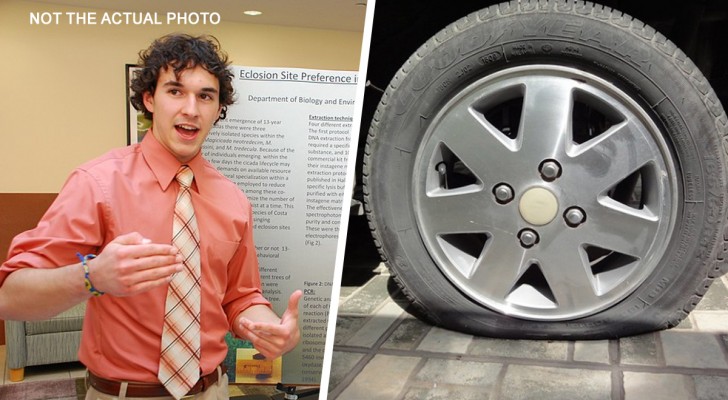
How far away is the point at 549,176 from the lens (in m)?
0.89

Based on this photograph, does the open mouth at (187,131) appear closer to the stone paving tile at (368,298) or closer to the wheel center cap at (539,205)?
the stone paving tile at (368,298)

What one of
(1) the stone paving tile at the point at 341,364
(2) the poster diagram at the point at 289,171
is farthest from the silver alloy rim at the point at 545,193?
(2) the poster diagram at the point at 289,171

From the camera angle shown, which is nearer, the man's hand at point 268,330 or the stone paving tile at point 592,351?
the stone paving tile at point 592,351

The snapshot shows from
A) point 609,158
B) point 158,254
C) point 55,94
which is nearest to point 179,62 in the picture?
point 55,94

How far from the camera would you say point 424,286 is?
997 mm

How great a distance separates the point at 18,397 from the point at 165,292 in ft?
1.24

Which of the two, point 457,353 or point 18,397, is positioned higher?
point 457,353

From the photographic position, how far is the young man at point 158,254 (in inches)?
36.9

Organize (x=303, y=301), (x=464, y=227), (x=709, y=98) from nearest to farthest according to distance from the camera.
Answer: (x=709, y=98), (x=464, y=227), (x=303, y=301)

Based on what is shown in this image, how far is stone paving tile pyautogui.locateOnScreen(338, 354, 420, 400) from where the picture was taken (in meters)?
0.96

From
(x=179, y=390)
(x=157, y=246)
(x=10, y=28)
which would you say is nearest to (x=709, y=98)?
(x=157, y=246)

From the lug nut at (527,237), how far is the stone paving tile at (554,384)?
186 millimetres

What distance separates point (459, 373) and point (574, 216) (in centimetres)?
29

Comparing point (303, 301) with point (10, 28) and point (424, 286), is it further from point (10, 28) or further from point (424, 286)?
point (10, 28)
